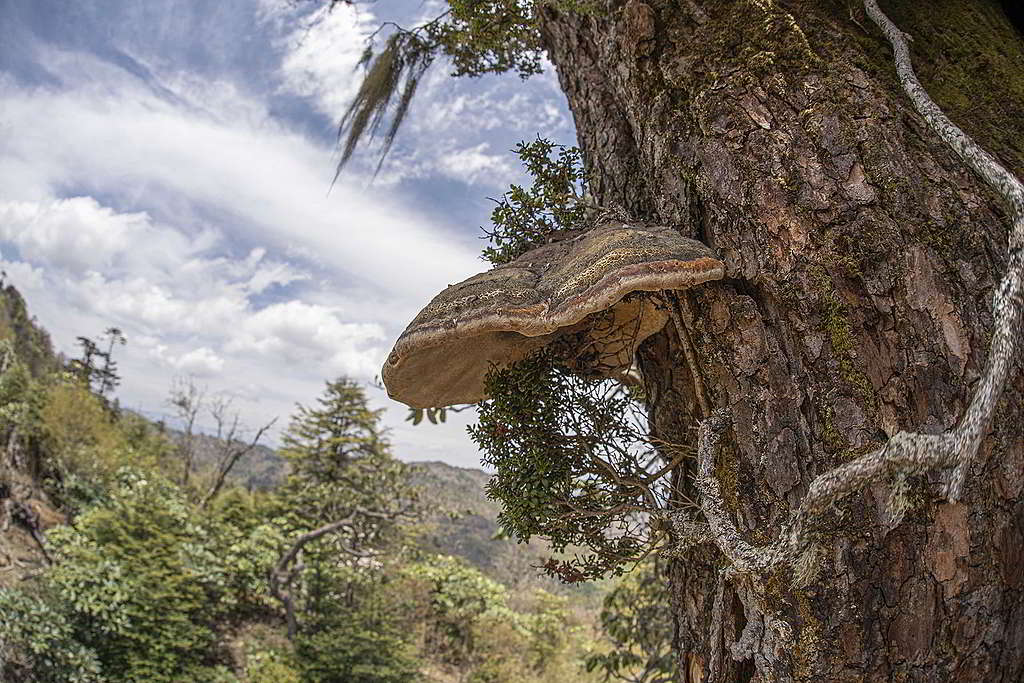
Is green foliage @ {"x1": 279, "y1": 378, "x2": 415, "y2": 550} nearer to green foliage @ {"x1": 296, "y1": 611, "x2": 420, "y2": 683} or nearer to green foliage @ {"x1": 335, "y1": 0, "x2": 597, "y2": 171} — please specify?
green foliage @ {"x1": 296, "y1": 611, "x2": 420, "y2": 683}

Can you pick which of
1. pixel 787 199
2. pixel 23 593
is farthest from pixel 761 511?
pixel 23 593

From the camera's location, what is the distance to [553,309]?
4.25ft

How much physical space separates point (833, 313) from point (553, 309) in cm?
62

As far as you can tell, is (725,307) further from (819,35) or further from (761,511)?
(819,35)

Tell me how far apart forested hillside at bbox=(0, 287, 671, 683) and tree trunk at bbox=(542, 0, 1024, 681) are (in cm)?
348

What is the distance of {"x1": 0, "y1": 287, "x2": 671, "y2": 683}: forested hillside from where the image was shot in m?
7.74

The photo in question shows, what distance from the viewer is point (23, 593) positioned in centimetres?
757

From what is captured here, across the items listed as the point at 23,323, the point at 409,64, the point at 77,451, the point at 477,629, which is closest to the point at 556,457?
the point at 409,64

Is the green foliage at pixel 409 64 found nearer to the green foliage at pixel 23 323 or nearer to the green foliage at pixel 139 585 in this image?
the green foliage at pixel 139 585

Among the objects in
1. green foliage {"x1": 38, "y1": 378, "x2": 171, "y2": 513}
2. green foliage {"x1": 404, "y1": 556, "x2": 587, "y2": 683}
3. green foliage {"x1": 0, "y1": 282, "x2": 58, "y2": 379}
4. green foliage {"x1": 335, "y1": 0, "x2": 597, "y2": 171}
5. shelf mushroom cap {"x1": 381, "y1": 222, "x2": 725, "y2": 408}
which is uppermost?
green foliage {"x1": 0, "y1": 282, "x2": 58, "y2": 379}

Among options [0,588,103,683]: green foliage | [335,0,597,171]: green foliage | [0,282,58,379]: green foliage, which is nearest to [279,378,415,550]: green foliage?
[0,588,103,683]: green foliage

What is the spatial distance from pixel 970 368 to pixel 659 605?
4.19 m

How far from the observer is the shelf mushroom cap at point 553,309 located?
128cm

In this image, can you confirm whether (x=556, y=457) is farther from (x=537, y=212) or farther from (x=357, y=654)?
(x=357, y=654)
